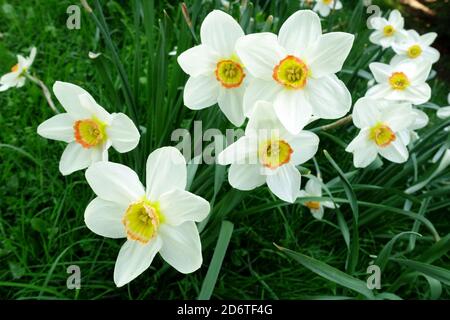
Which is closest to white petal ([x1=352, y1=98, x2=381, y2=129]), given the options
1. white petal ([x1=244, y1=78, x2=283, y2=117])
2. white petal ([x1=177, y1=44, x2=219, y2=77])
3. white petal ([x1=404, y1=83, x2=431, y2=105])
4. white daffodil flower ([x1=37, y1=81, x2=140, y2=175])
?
white petal ([x1=404, y1=83, x2=431, y2=105])

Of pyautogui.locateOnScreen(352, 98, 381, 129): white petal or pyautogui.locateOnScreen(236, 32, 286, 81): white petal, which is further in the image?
pyautogui.locateOnScreen(352, 98, 381, 129): white petal

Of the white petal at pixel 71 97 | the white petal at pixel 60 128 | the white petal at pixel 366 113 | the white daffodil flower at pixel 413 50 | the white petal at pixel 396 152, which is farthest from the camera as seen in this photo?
the white daffodil flower at pixel 413 50

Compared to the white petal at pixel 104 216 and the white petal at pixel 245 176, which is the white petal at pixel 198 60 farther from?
the white petal at pixel 104 216

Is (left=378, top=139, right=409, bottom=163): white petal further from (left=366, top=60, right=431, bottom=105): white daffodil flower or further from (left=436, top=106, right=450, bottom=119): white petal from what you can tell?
(left=436, top=106, right=450, bottom=119): white petal

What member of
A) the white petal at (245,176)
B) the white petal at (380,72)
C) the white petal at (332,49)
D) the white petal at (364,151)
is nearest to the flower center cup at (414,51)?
the white petal at (380,72)

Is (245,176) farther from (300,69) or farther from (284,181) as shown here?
(300,69)

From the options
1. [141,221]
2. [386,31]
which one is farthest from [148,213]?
[386,31]
